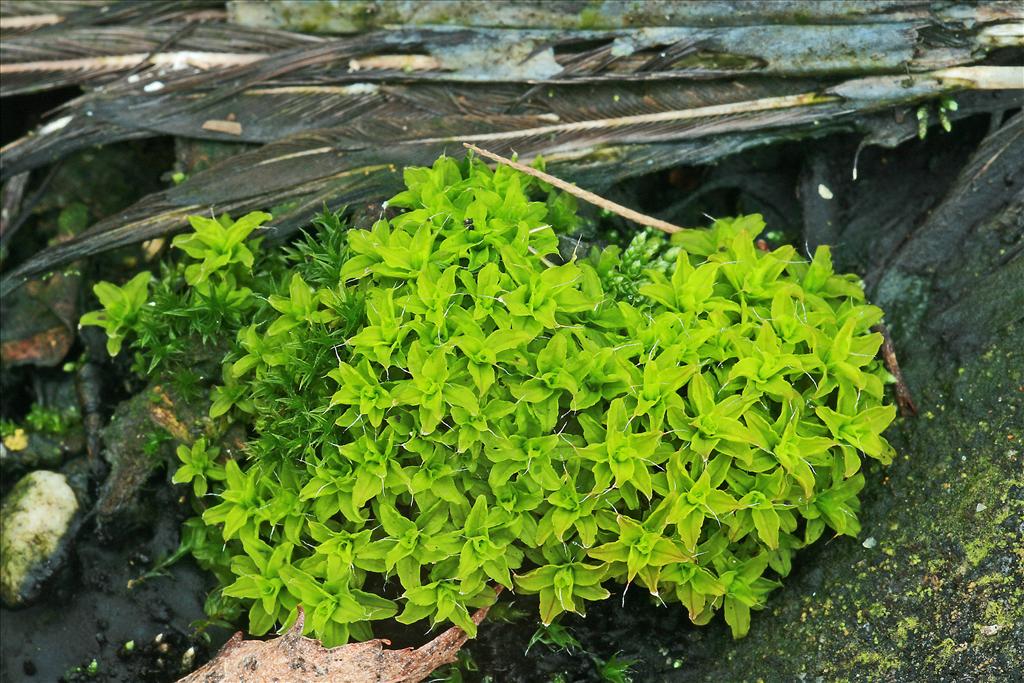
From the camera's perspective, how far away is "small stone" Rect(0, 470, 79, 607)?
416 centimetres

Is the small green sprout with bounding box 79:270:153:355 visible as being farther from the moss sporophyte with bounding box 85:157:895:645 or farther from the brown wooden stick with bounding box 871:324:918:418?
the brown wooden stick with bounding box 871:324:918:418

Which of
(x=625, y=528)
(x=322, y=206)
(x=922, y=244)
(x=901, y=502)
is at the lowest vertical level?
(x=901, y=502)

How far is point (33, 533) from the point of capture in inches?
165

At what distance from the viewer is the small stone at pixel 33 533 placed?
13.6ft

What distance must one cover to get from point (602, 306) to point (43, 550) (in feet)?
9.21

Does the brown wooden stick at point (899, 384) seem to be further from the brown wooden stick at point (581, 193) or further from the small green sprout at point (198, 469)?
the small green sprout at point (198, 469)

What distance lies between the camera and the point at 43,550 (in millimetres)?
4184

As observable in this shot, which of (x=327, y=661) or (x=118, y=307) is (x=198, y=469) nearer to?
(x=118, y=307)

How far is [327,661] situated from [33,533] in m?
1.63

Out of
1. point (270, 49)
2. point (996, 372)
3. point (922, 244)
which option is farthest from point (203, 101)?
point (996, 372)

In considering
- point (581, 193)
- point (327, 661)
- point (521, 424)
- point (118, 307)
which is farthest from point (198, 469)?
point (581, 193)

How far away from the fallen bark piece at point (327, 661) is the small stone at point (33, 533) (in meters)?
0.95

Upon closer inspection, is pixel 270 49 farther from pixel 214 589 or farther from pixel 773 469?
pixel 773 469

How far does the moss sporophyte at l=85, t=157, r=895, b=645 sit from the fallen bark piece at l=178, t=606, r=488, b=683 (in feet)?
0.28
